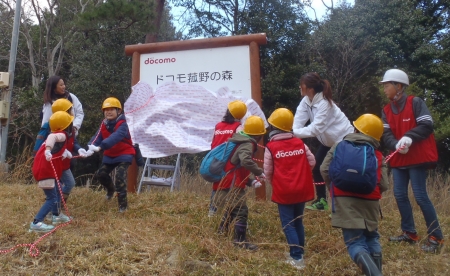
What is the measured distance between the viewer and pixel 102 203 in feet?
18.5

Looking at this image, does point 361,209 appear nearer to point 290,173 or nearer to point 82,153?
point 290,173

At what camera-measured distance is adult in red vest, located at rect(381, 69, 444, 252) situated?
418 centimetres

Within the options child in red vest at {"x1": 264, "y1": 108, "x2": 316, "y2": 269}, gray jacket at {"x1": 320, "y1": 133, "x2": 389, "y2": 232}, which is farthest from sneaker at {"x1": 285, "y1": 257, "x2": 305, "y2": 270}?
gray jacket at {"x1": 320, "y1": 133, "x2": 389, "y2": 232}

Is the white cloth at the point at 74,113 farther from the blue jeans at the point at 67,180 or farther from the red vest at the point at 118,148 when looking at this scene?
the blue jeans at the point at 67,180

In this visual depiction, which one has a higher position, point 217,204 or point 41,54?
point 41,54

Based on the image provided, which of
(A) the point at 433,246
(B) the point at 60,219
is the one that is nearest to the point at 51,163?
(B) the point at 60,219

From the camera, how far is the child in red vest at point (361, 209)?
350cm

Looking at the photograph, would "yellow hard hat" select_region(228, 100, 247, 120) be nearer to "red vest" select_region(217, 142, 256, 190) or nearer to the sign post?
"red vest" select_region(217, 142, 256, 190)

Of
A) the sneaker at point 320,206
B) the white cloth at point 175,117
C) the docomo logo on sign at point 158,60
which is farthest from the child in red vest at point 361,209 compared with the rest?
the docomo logo on sign at point 158,60

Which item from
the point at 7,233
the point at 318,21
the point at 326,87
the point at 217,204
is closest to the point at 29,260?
the point at 7,233

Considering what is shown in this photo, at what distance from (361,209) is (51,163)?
2.91 metres

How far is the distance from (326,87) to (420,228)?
1.91 meters

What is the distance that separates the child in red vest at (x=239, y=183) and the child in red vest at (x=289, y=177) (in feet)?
0.80

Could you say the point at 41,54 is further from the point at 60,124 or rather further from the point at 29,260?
the point at 29,260
